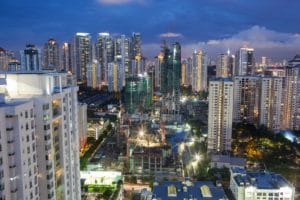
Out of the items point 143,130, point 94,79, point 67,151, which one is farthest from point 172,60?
point 67,151

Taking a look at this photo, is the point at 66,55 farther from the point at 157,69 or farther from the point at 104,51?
the point at 157,69

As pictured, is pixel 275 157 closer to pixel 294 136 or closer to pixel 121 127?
pixel 294 136

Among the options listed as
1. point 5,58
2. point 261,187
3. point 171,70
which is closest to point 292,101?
point 261,187

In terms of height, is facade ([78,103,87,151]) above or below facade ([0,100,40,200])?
below

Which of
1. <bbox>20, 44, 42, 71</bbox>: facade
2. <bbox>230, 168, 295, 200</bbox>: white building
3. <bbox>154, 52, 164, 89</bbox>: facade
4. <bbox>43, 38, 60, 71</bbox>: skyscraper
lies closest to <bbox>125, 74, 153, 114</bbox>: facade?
<bbox>154, 52, 164, 89</bbox>: facade

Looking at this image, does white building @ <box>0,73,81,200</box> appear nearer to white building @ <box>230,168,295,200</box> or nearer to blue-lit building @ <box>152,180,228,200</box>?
blue-lit building @ <box>152,180,228,200</box>
